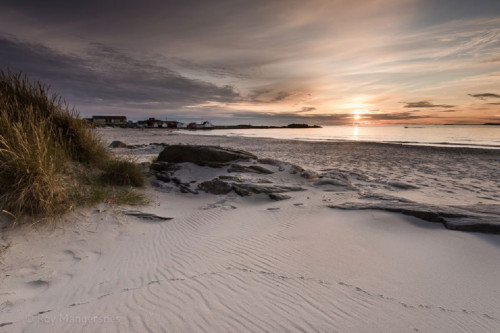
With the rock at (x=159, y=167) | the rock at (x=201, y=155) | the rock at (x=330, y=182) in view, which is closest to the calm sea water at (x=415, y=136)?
the rock at (x=330, y=182)

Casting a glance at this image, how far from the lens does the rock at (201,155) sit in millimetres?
8273

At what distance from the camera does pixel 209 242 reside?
388 centimetres

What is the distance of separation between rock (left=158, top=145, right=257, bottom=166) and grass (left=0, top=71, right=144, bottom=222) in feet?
7.42

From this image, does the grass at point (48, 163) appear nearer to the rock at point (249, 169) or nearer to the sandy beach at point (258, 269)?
the sandy beach at point (258, 269)

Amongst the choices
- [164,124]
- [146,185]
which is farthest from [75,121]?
[164,124]

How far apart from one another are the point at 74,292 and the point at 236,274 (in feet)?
5.64

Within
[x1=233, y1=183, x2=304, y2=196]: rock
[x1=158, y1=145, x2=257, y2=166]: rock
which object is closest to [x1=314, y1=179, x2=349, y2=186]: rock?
[x1=233, y1=183, x2=304, y2=196]: rock

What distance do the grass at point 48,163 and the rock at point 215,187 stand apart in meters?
1.59

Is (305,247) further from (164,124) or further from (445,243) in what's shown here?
(164,124)

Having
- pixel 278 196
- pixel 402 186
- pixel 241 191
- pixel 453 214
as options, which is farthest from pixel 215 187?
pixel 402 186

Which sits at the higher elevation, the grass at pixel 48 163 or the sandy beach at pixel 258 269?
the grass at pixel 48 163

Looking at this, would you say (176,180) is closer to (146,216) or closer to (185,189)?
(185,189)

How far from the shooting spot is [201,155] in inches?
328

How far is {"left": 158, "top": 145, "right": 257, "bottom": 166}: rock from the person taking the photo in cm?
827
